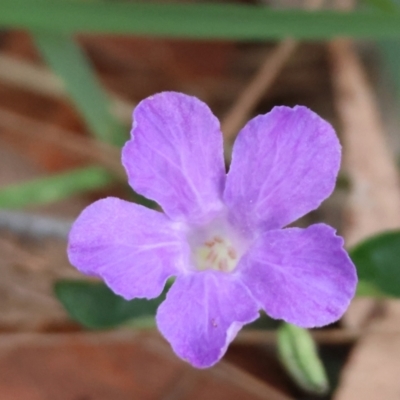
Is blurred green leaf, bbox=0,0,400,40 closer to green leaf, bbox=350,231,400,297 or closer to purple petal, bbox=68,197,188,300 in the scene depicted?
green leaf, bbox=350,231,400,297

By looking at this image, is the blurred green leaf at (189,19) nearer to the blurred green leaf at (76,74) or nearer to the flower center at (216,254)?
the blurred green leaf at (76,74)

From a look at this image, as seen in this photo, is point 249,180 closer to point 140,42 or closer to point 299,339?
point 299,339

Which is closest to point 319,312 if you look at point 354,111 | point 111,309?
point 111,309

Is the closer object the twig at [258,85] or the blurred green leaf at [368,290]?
the blurred green leaf at [368,290]

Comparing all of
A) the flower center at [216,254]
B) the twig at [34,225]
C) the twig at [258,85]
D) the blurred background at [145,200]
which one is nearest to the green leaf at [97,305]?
the blurred background at [145,200]

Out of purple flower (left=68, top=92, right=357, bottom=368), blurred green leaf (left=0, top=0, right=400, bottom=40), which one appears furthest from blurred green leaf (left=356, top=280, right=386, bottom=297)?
blurred green leaf (left=0, top=0, right=400, bottom=40)

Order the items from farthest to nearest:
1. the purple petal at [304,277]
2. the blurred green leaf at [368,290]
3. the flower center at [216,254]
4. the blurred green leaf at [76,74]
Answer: the blurred green leaf at [76,74] < the blurred green leaf at [368,290] < the flower center at [216,254] < the purple petal at [304,277]

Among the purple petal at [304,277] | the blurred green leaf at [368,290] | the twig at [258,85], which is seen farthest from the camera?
the twig at [258,85]
